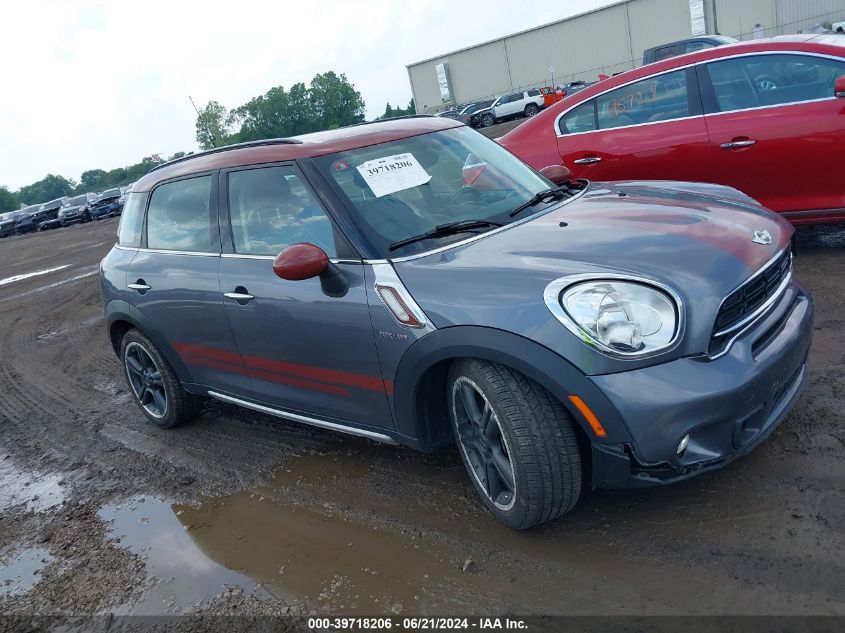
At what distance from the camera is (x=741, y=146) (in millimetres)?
5605

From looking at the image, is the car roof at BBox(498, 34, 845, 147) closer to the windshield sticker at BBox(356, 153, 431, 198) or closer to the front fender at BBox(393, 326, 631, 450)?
the windshield sticker at BBox(356, 153, 431, 198)

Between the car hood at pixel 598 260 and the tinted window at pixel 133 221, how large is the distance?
98.9 inches

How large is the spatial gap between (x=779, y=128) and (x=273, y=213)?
3.81 m

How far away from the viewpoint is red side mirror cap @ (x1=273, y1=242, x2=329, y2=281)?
127 inches

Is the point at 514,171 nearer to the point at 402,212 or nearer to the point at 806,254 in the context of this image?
the point at 402,212

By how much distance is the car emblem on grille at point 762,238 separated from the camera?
3.14 meters

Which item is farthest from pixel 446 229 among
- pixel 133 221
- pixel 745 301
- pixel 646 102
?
pixel 646 102

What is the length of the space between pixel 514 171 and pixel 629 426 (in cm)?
194

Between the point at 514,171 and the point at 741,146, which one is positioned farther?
the point at 741,146

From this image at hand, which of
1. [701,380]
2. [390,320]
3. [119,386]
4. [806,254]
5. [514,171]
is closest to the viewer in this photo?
[701,380]

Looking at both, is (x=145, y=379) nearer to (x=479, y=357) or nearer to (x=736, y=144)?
(x=479, y=357)

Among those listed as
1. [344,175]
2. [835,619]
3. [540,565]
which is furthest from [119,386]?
[835,619]

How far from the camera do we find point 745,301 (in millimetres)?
2898

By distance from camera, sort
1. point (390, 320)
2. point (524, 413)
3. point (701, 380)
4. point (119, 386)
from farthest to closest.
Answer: point (119, 386) → point (390, 320) → point (524, 413) → point (701, 380)
